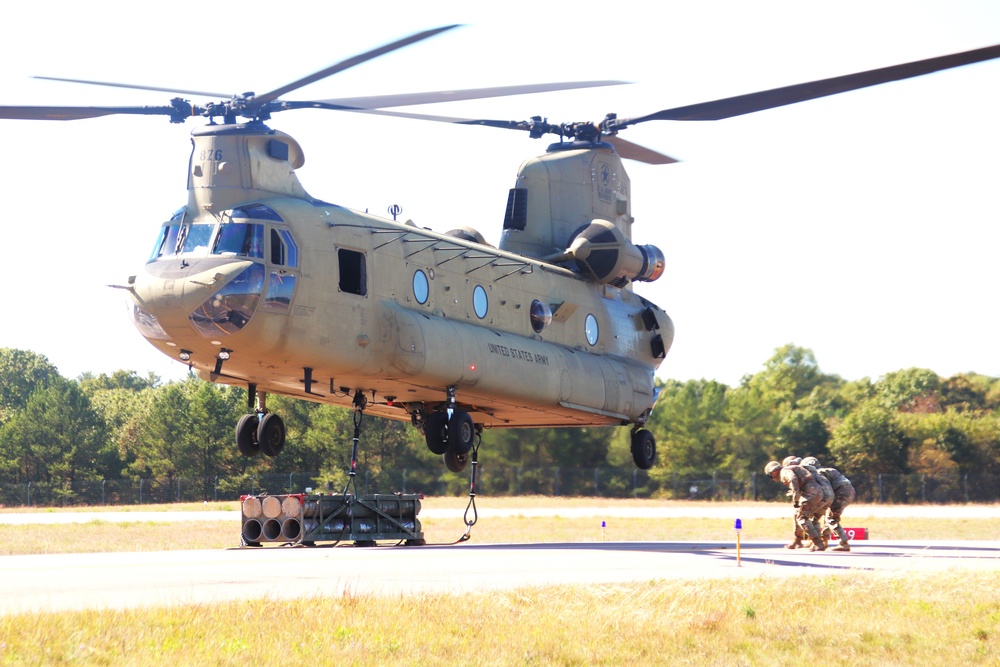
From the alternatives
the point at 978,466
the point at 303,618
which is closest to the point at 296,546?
the point at 303,618

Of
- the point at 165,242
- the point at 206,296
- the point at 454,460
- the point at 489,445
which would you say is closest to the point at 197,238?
the point at 165,242

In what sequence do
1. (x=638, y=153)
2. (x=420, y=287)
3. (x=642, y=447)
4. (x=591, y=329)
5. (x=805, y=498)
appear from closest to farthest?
1. (x=805, y=498)
2. (x=420, y=287)
3. (x=591, y=329)
4. (x=642, y=447)
5. (x=638, y=153)

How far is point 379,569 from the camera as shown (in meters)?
17.9

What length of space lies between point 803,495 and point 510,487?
135 feet

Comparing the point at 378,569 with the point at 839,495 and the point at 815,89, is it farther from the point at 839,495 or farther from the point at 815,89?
the point at 815,89

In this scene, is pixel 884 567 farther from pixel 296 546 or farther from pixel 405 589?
pixel 296 546

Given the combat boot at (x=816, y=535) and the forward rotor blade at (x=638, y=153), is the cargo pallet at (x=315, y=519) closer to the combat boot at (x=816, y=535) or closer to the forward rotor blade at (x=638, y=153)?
the combat boot at (x=816, y=535)

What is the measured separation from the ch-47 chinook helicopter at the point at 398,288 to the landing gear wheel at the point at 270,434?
0.09 feet

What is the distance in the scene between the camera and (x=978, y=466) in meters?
70.1

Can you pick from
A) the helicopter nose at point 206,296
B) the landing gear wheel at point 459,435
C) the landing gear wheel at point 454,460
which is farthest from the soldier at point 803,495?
the helicopter nose at point 206,296

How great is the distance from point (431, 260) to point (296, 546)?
6348 millimetres

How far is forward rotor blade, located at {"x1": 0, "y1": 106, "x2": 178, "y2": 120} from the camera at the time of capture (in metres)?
23.1

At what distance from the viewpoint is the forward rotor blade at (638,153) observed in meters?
33.0

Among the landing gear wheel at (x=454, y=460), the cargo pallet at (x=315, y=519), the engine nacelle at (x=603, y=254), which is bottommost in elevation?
the cargo pallet at (x=315, y=519)
